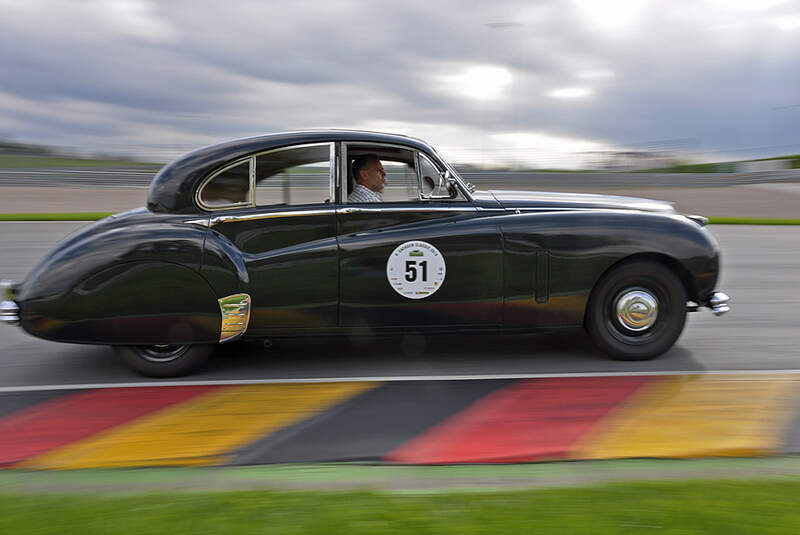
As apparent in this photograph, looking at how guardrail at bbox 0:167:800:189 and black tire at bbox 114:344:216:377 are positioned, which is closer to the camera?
black tire at bbox 114:344:216:377

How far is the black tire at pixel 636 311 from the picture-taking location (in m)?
4.92

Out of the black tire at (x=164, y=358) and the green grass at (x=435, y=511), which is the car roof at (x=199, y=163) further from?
the green grass at (x=435, y=511)

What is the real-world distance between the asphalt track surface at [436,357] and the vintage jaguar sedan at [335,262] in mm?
295

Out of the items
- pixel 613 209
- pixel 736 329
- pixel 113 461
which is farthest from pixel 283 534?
pixel 736 329

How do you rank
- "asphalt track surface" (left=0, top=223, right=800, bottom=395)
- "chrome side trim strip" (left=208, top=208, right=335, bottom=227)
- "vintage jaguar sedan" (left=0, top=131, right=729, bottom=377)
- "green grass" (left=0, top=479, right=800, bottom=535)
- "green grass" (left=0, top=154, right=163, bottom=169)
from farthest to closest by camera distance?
"green grass" (left=0, top=154, right=163, bottom=169) < "asphalt track surface" (left=0, top=223, right=800, bottom=395) < "chrome side trim strip" (left=208, top=208, right=335, bottom=227) < "vintage jaguar sedan" (left=0, top=131, right=729, bottom=377) < "green grass" (left=0, top=479, right=800, bottom=535)

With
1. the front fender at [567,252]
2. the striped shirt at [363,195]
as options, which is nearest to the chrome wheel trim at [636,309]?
the front fender at [567,252]

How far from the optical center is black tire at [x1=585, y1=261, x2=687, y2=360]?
4922 millimetres

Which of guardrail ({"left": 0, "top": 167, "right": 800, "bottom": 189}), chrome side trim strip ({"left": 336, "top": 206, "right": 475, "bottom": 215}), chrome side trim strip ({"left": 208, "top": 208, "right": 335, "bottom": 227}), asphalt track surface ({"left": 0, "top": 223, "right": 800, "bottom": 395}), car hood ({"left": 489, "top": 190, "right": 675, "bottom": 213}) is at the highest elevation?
guardrail ({"left": 0, "top": 167, "right": 800, "bottom": 189})

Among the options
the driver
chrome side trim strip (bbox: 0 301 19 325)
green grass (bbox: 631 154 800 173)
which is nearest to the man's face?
the driver

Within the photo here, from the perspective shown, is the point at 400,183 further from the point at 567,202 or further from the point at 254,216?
the point at 567,202

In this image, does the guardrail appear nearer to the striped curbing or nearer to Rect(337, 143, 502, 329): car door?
Rect(337, 143, 502, 329): car door

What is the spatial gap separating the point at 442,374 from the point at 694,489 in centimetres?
210

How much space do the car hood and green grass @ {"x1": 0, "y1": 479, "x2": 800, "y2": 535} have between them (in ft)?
7.85

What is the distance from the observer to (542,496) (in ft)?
9.54
